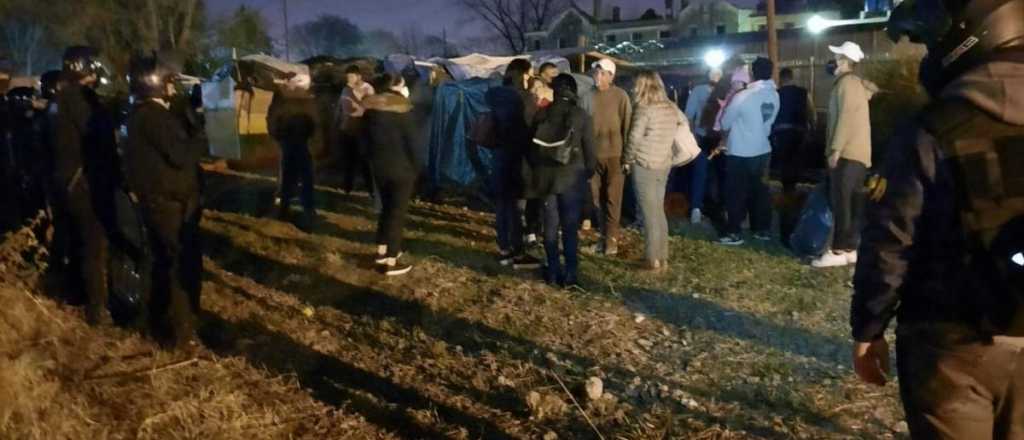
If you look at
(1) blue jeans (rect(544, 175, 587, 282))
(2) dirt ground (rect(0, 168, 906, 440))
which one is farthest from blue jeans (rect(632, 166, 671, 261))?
(1) blue jeans (rect(544, 175, 587, 282))

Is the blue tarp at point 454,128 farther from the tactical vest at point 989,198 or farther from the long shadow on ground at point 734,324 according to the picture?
the tactical vest at point 989,198

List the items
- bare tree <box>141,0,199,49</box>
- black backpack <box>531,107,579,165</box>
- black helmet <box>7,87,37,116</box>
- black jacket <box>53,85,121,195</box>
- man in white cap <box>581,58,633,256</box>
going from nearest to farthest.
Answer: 1. black jacket <box>53,85,121,195</box>
2. black backpack <box>531,107,579,165</box>
3. man in white cap <box>581,58,633,256</box>
4. black helmet <box>7,87,37,116</box>
5. bare tree <box>141,0,199,49</box>

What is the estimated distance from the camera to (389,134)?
739 cm

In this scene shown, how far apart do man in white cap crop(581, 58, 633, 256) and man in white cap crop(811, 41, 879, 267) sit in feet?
5.86

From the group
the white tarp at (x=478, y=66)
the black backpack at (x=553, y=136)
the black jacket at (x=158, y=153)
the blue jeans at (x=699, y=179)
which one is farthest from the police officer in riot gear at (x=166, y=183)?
the white tarp at (x=478, y=66)

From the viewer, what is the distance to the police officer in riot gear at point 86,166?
235 inches

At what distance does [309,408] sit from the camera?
16.3 ft

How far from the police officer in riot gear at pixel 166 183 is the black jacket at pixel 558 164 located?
2.46 metres

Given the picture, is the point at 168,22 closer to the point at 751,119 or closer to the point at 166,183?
the point at 751,119

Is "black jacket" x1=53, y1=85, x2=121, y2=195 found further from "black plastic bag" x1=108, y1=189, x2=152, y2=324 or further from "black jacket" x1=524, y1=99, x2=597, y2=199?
"black jacket" x1=524, y1=99, x2=597, y2=199

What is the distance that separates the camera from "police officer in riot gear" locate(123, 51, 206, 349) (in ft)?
17.7

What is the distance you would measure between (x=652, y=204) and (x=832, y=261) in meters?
1.62

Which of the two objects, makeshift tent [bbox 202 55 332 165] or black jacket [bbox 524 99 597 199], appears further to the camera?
makeshift tent [bbox 202 55 332 165]

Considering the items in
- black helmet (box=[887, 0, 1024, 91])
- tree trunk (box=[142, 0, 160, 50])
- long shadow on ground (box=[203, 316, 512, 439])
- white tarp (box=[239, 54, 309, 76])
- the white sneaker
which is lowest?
long shadow on ground (box=[203, 316, 512, 439])
